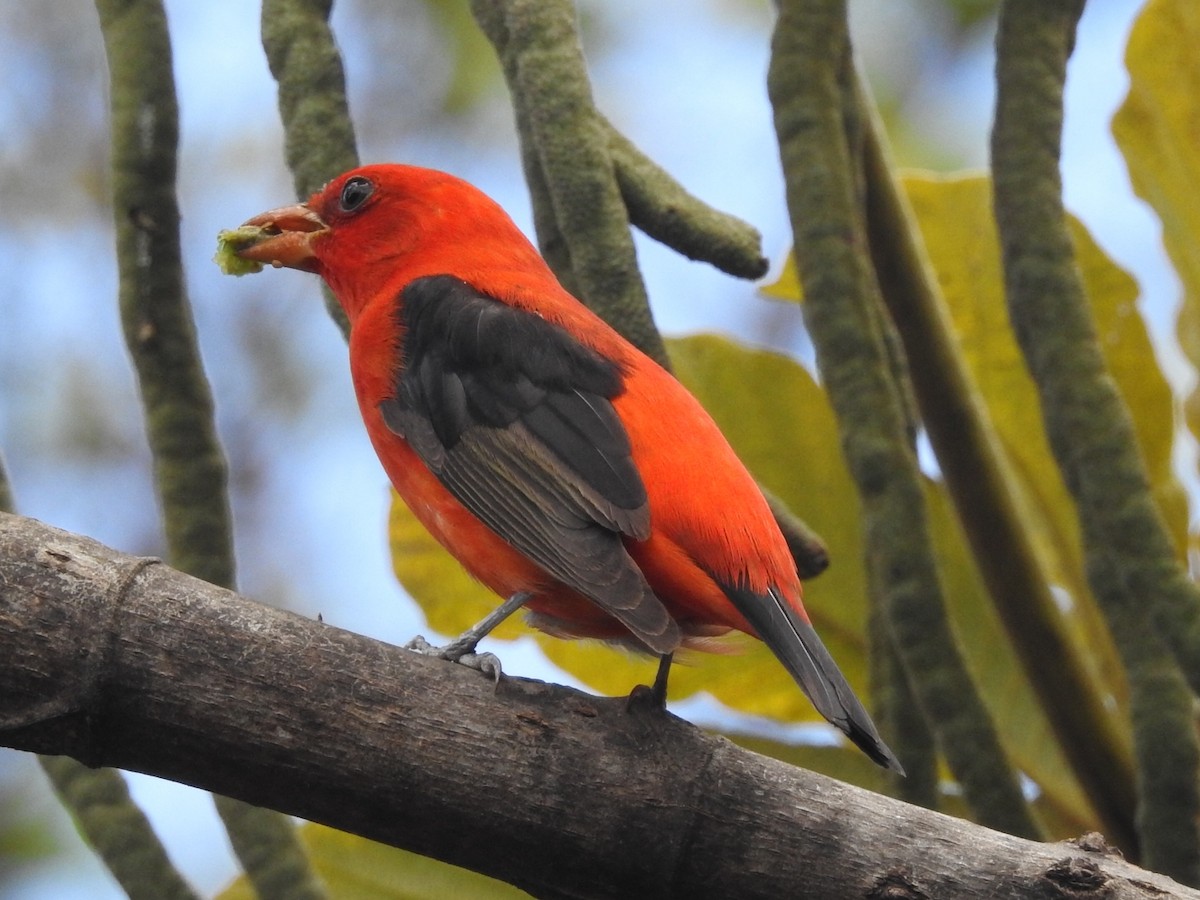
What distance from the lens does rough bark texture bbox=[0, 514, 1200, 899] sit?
6.48 feet

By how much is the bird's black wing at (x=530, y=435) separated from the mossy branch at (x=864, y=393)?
43cm

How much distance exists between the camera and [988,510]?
336 centimetres

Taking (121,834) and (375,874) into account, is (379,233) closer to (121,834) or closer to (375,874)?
(375,874)

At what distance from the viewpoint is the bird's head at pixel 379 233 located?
3656mm

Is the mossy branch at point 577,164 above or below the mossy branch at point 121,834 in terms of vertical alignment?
above

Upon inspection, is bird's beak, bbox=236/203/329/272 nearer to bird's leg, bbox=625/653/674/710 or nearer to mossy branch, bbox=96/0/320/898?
mossy branch, bbox=96/0/320/898

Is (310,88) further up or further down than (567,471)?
further up

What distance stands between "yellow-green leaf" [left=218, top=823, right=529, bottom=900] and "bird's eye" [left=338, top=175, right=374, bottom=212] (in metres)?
1.41

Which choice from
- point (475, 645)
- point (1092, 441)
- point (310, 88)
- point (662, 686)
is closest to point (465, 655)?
point (475, 645)

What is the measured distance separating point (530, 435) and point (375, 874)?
3.81 feet

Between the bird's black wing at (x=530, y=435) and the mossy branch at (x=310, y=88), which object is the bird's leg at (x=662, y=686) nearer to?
the bird's black wing at (x=530, y=435)

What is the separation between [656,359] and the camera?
300 centimetres

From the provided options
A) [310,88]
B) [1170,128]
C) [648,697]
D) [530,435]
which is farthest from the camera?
[1170,128]

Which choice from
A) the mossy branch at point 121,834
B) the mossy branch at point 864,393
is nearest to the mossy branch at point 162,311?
the mossy branch at point 121,834
